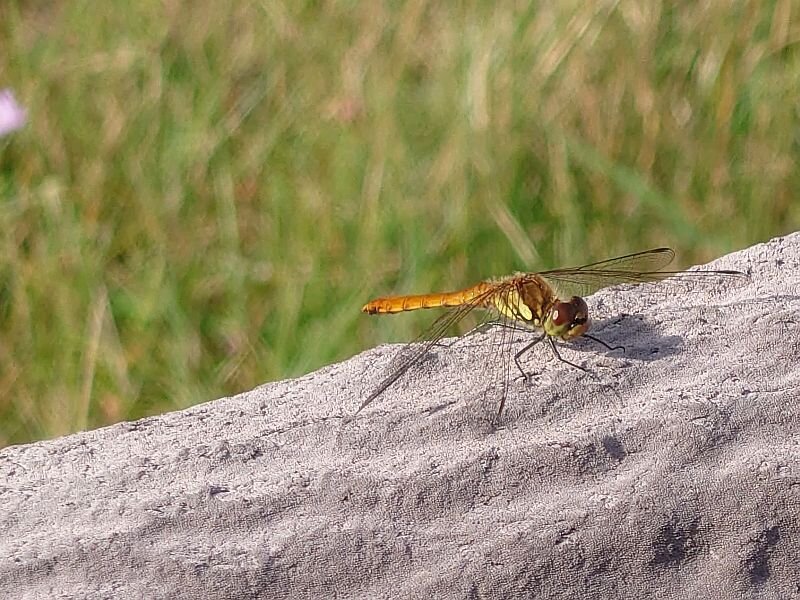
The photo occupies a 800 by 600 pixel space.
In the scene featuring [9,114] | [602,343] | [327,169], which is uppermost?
[9,114]

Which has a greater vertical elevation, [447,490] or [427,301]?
[427,301]

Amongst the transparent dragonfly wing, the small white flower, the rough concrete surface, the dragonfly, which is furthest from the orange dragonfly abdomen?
the small white flower

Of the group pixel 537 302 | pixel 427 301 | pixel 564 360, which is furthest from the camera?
pixel 427 301

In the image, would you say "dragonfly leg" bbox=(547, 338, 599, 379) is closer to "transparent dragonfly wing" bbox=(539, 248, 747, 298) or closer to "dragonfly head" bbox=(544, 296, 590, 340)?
"dragonfly head" bbox=(544, 296, 590, 340)

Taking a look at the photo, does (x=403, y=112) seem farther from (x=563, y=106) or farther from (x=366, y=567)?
(x=366, y=567)

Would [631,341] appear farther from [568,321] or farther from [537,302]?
[537,302]

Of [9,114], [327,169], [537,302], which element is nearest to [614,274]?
[537,302]
